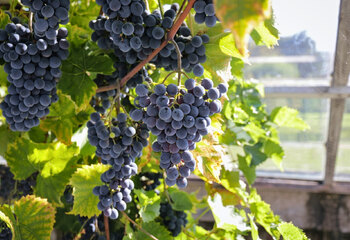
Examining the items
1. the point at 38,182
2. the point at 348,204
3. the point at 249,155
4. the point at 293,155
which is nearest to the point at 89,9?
the point at 38,182

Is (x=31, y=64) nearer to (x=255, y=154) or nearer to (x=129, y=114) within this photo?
(x=129, y=114)

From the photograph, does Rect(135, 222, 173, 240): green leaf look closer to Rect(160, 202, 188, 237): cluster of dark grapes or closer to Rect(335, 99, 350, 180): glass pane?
Rect(160, 202, 188, 237): cluster of dark grapes

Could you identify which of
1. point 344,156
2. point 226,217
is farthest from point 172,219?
point 344,156

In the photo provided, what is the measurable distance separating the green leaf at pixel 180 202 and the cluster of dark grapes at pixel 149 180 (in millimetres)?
86

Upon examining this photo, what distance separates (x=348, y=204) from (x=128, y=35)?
2.45 meters

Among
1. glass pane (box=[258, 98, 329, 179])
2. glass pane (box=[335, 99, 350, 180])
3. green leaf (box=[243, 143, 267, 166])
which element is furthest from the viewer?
glass pane (box=[335, 99, 350, 180])

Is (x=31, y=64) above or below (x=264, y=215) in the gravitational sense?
above

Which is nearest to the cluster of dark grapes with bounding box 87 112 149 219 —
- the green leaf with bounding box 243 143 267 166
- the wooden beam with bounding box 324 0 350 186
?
the green leaf with bounding box 243 143 267 166

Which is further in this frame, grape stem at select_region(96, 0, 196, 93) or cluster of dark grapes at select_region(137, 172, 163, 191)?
cluster of dark grapes at select_region(137, 172, 163, 191)

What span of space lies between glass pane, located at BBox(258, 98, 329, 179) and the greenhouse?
2.95ft

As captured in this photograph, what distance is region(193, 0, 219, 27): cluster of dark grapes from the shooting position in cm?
44

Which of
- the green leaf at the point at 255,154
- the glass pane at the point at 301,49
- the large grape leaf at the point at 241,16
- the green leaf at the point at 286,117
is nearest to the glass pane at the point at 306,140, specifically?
the glass pane at the point at 301,49

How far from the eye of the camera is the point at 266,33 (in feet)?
1.77

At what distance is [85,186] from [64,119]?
0.52ft
